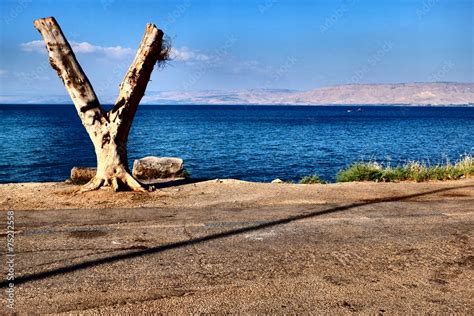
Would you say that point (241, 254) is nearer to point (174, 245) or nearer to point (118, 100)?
point (174, 245)

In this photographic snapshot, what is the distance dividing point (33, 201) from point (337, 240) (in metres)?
6.94

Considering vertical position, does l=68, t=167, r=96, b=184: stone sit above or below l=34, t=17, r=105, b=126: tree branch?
below

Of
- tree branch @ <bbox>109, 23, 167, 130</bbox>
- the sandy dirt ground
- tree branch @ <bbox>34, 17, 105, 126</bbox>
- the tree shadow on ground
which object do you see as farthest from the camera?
tree branch @ <bbox>109, 23, 167, 130</bbox>

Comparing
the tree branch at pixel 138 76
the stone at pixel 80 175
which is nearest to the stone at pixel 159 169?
the stone at pixel 80 175

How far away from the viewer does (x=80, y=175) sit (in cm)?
1512

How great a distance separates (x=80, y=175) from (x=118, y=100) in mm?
3058

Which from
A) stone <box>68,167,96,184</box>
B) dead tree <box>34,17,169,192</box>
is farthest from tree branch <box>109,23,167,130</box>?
stone <box>68,167,96,184</box>

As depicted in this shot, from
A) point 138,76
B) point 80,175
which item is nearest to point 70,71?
point 138,76

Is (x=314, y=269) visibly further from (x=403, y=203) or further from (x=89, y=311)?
(x=403, y=203)

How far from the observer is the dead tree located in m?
12.7

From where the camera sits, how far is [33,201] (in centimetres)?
1177

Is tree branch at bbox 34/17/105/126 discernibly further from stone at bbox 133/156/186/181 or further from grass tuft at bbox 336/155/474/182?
grass tuft at bbox 336/155/474/182

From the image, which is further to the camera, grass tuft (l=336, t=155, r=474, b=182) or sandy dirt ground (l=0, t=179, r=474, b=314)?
grass tuft (l=336, t=155, r=474, b=182)

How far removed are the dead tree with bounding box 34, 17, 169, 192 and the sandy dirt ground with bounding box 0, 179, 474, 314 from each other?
841 mm
